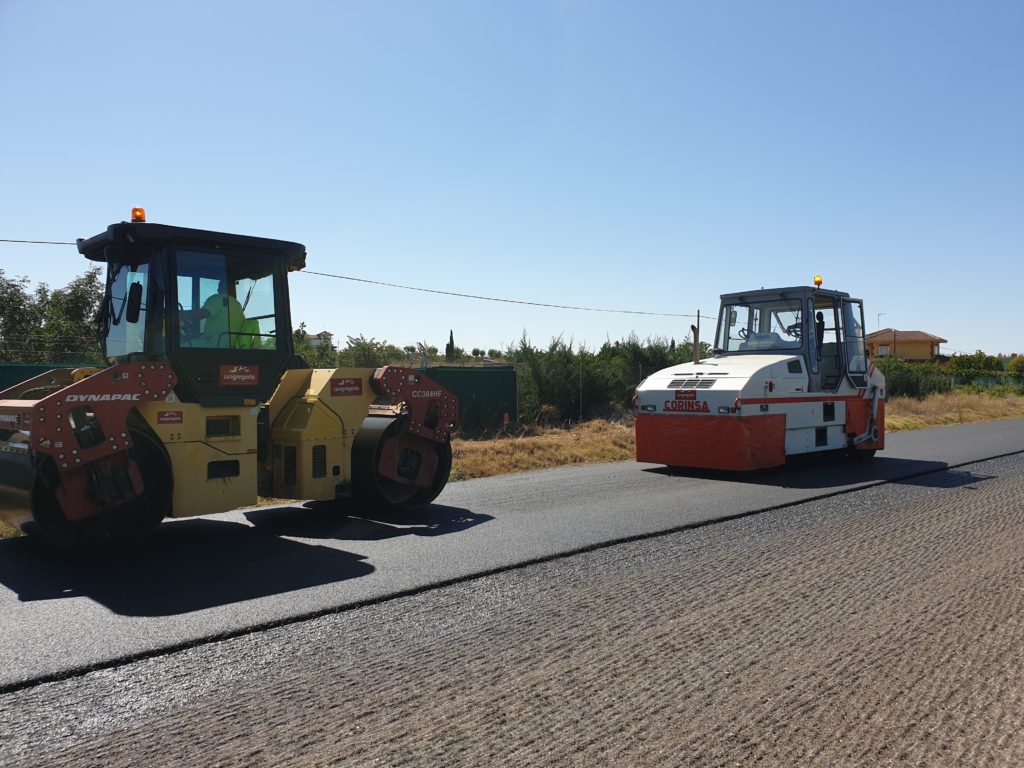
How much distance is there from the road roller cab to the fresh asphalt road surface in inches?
15.0

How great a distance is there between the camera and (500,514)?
7.92m

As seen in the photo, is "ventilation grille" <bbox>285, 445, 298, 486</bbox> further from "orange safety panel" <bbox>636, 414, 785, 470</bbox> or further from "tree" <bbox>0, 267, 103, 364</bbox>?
"tree" <bbox>0, 267, 103, 364</bbox>

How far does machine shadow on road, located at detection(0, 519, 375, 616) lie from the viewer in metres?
5.05

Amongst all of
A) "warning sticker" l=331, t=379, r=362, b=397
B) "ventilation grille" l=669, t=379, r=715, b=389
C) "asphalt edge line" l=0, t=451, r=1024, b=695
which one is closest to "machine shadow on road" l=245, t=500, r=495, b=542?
"warning sticker" l=331, t=379, r=362, b=397

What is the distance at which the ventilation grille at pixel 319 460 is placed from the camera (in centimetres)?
733

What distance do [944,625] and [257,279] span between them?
5674 mm

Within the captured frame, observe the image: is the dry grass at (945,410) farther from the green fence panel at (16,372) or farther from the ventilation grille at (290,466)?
the green fence panel at (16,372)

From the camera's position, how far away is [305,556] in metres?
6.14

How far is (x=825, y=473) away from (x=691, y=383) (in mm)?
2145

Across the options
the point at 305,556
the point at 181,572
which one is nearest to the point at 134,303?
the point at 181,572

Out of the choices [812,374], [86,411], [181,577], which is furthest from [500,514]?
[812,374]

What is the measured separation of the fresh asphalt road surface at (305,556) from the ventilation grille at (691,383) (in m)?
1.16

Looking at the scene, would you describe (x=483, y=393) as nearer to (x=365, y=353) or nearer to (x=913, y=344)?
(x=365, y=353)

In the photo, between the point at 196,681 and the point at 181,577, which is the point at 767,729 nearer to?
the point at 196,681
